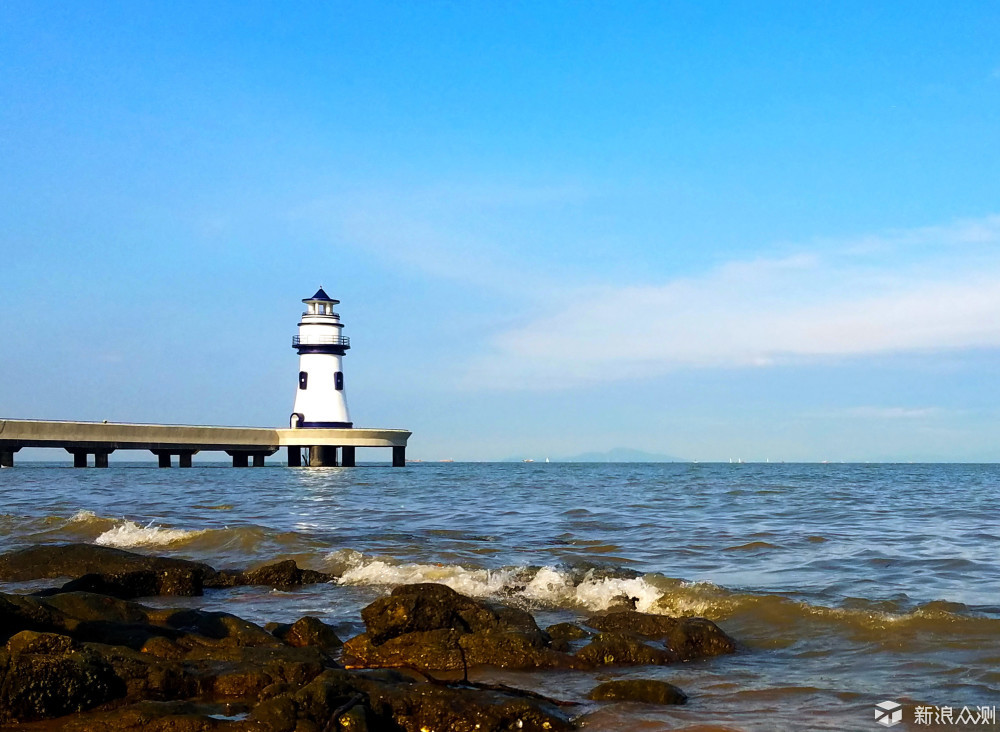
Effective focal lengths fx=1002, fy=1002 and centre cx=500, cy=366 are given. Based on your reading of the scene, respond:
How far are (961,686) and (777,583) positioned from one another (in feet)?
13.9

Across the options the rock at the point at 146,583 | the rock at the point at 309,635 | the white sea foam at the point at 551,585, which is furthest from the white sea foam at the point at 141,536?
the rock at the point at 309,635

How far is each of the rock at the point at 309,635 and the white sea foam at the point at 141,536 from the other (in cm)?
858

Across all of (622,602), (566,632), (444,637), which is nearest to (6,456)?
(622,602)

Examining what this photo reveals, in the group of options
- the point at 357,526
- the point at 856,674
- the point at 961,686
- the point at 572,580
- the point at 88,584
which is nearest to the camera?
the point at 961,686

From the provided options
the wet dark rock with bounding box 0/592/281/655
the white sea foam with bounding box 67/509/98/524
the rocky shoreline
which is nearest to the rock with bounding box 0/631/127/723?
the rocky shoreline

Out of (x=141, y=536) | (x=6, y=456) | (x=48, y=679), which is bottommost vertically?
(x=141, y=536)

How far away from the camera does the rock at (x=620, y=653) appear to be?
6840 mm

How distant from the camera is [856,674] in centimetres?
668

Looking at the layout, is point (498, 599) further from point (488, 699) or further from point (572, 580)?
point (488, 699)

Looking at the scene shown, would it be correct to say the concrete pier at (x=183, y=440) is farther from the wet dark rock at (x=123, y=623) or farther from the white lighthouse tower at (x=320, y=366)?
the wet dark rock at (x=123, y=623)

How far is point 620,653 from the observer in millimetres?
6887

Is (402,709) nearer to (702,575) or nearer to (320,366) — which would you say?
(702,575)

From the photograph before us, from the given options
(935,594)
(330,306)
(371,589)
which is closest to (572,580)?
(371,589)

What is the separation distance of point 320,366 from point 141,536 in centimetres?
3590
